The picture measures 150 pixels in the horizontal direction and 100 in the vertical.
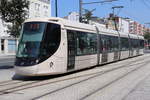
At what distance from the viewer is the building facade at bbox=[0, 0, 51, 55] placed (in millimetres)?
62375

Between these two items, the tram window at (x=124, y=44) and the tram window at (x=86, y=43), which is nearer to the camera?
the tram window at (x=86, y=43)

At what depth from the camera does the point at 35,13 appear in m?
73.5

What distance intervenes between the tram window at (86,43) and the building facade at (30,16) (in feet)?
103

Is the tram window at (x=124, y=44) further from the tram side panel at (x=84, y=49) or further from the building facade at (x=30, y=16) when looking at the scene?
the building facade at (x=30, y=16)

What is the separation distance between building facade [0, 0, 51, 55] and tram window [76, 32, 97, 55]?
103 ft

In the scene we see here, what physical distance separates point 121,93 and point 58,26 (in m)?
5.98

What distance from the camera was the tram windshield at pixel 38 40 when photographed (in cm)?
1503

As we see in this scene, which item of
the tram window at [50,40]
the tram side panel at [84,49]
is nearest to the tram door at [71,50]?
the tram side panel at [84,49]

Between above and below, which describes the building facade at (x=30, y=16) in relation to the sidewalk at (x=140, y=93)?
above

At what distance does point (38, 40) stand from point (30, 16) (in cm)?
5552

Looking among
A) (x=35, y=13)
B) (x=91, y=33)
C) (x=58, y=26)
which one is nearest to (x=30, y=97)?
(x=58, y=26)

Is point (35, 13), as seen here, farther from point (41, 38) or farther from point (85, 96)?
point (85, 96)

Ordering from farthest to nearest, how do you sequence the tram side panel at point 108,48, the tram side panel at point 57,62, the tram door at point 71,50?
the tram side panel at point 108,48
the tram door at point 71,50
the tram side panel at point 57,62

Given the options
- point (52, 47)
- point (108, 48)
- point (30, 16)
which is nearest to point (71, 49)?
point (52, 47)
